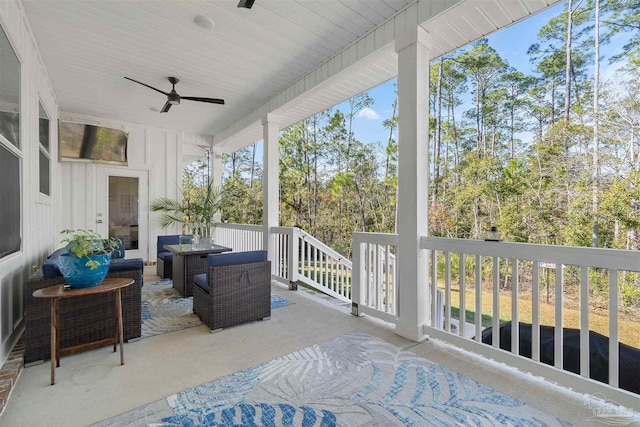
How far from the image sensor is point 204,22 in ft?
9.34

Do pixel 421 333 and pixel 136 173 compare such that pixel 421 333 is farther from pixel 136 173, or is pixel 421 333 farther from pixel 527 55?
pixel 136 173

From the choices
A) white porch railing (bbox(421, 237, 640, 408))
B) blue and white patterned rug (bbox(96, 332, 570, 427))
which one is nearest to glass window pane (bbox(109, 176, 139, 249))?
blue and white patterned rug (bbox(96, 332, 570, 427))

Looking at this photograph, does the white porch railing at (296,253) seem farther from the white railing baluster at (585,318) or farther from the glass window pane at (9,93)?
the glass window pane at (9,93)

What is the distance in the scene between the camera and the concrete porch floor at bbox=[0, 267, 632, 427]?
5.37 feet

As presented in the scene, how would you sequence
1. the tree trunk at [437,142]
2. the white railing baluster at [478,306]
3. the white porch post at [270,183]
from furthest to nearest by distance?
the tree trunk at [437,142] → the white porch post at [270,183] → the white railing baluster at [478,306]

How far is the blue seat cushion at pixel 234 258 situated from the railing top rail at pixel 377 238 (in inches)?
42.9

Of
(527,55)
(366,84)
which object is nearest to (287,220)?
(366,84)

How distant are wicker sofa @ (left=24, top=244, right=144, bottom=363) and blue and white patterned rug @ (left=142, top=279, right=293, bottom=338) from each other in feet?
1.12

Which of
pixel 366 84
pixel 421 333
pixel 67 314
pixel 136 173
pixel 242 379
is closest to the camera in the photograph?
pixel 242 379

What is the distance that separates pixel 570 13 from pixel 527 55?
685mm

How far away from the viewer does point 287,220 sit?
10.5 m

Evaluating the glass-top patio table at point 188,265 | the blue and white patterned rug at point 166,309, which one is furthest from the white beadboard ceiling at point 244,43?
the blue and white patterned rug at point 166,309

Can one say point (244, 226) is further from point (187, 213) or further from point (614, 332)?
point (614, 332)

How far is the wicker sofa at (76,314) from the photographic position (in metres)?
2.08
